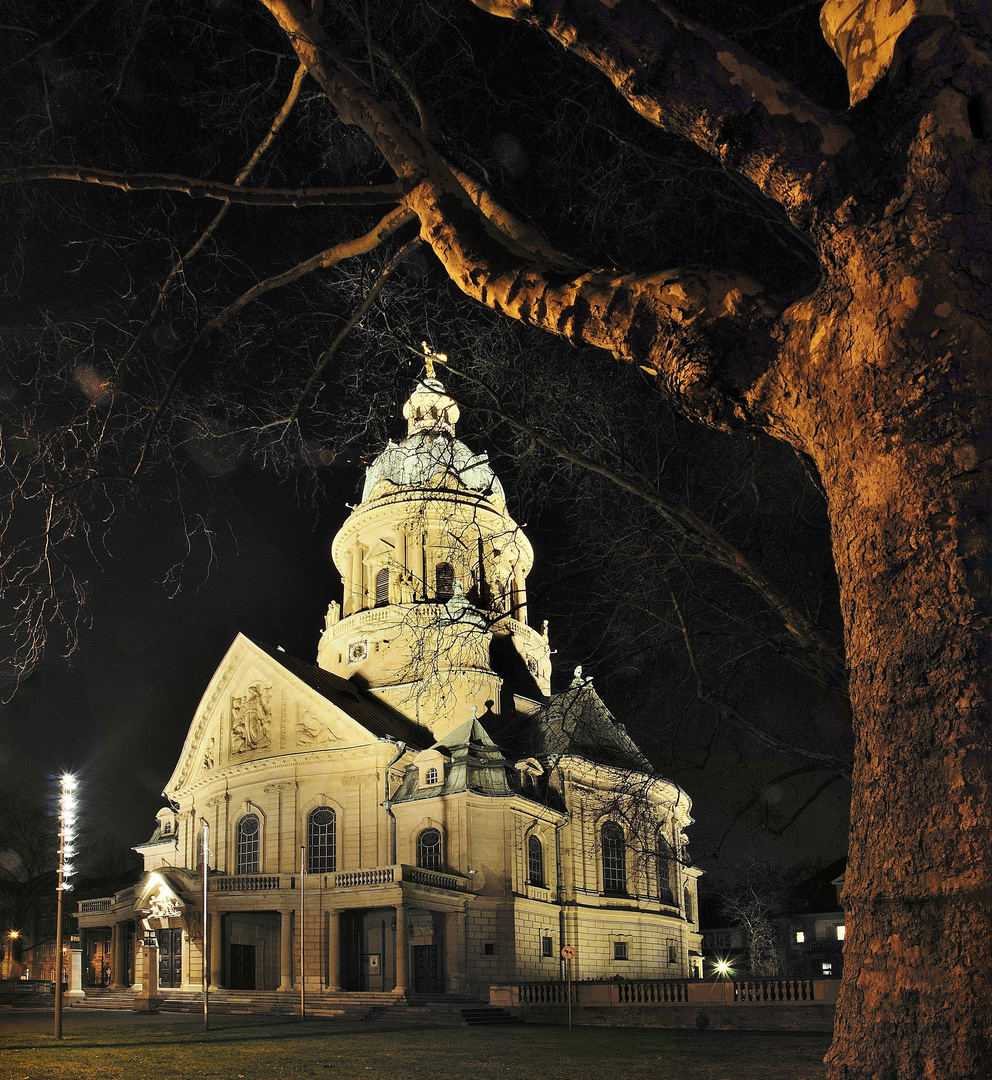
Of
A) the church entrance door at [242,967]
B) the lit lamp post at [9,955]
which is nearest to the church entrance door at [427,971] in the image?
the church entrance door at [242,967]

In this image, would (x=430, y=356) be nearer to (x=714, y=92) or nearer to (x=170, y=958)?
(x=714, y=92)

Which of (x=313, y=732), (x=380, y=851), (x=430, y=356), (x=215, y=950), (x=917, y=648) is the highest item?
(x=430, y=356)

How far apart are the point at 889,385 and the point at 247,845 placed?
4469 cm

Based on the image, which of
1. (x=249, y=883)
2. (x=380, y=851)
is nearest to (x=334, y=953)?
(x=380, y=851)

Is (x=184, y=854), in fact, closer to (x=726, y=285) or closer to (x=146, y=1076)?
(x=146, y=1076)

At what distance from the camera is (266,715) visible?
151 feet

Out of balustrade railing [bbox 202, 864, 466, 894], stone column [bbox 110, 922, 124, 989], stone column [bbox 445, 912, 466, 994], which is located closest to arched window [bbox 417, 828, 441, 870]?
balustrade railing [bbox 202, 864, 466, 894]

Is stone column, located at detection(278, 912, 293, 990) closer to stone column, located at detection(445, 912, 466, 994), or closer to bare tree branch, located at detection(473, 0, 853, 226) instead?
stone column, located at detection(445, 912, 466, 994)

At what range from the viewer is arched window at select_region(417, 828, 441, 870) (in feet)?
134

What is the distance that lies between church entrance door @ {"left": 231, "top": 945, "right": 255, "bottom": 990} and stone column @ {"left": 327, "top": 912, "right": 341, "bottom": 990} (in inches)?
238

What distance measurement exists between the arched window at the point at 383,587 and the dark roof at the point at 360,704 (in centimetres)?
441

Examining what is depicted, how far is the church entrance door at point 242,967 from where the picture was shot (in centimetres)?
4250

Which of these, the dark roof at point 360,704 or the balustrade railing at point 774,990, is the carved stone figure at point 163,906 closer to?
the dark roof at point 360,704

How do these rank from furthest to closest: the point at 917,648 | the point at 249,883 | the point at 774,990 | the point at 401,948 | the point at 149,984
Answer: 1. the point at 249,883
2. the point at 149,984
3. the point at 401,948
4. the point at 774,990
5. the point at 917,648
